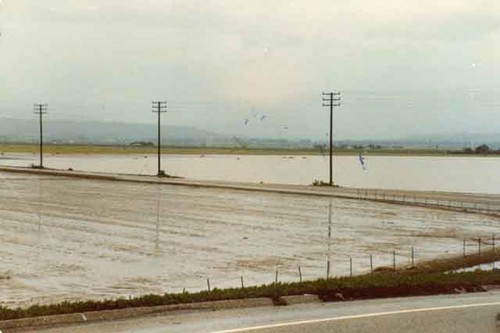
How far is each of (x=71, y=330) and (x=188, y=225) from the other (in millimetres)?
27360

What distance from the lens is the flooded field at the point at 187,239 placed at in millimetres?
21453

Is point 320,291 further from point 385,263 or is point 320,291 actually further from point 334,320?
point 385,263

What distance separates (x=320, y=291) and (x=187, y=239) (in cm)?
1794

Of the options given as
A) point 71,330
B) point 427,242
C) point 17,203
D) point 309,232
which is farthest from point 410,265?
point 17,203

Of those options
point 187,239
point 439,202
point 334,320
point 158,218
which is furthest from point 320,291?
point 439,202

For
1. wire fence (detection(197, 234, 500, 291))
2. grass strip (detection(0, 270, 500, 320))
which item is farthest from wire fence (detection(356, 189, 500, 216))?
grass strip (detection(0, 270, 500, 320))

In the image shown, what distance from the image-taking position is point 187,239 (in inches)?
1260

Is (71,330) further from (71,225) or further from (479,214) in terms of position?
(479,214)

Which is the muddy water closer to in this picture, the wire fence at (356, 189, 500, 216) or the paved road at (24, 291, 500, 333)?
the wire fence at (356, 189, 500, 216)

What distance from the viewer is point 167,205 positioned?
49562 millimetres

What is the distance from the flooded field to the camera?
70.4ft

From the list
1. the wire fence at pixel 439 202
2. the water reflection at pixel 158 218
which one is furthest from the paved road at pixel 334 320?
the wire fence at pixel 439 202

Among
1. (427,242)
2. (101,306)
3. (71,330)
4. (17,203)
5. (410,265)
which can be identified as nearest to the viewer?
(71,330)

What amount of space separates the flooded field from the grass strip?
4.86 metres
